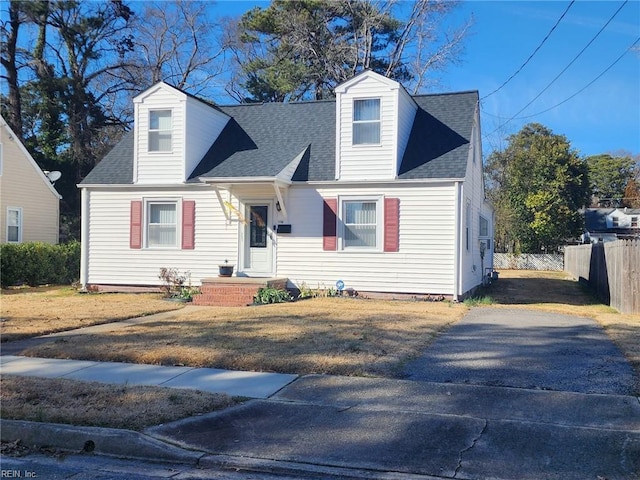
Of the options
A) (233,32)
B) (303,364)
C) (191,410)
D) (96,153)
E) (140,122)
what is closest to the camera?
(191,410)

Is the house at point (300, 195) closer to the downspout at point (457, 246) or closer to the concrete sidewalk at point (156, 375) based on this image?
the downspout at point (457, 246)

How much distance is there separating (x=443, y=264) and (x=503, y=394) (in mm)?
8486

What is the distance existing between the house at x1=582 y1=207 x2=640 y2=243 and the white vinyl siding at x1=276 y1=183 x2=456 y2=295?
28313 mm

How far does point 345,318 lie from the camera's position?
11.6 m

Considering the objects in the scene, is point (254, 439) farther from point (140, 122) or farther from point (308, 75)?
point (308, 75)

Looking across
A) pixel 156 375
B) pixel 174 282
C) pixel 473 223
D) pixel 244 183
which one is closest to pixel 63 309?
pixel 174 282

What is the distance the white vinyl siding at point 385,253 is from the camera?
48.5 feet

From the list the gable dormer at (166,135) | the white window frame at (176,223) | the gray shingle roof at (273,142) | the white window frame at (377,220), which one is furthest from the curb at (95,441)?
the gable dormer at (166,135)

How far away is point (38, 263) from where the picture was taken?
20.4 meters

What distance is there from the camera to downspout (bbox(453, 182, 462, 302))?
14.6m

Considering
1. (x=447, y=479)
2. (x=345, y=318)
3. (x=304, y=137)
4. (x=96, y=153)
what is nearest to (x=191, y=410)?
(x=447, y=479)

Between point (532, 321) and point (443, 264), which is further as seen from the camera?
point (443, 264)

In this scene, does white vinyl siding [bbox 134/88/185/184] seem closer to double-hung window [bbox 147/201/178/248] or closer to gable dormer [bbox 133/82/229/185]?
gable dormer [bbox 133/82/229/185]

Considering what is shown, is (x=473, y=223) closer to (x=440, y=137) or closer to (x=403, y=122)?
(x=440, y=137)
